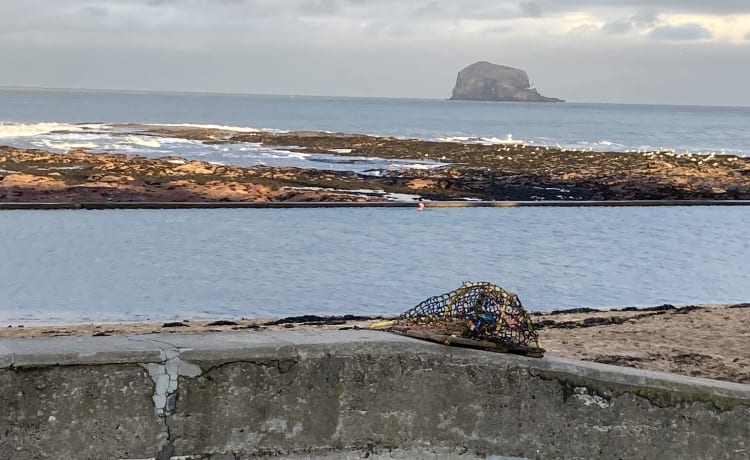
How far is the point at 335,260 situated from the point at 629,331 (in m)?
7.22

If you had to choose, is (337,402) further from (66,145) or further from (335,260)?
(66,145)

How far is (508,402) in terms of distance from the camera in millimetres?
4492

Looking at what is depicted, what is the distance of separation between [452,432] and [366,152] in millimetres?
45198

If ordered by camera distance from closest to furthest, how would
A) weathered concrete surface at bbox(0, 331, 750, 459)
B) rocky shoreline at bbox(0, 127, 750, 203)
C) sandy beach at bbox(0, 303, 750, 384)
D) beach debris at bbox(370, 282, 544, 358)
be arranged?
weathered concrete surface at bbox(0, 331, 750, 459)
beach debris at bbox(370, 282, 544, 358)
sandy beach at bbox(0, 303, 750, 384)
rocky shoreline at bbox(0, 127, 750, 203)

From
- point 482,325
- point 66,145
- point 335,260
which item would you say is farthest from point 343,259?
point 66,145

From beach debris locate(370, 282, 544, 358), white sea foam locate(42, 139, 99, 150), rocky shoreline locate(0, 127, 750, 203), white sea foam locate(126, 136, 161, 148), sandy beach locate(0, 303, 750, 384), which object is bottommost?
white sea foam locate(126, 136, 161, 148)

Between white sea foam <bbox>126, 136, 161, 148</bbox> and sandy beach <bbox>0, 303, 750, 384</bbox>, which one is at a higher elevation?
sandy beach <bbox>0, 303, 750, 384</bbox>

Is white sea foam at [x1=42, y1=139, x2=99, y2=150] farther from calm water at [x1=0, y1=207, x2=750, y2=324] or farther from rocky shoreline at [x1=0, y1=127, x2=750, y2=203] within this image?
calm water at [x1=0, y1=207, x2=750, y2=324]

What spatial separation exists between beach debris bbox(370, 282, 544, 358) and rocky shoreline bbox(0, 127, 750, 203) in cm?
2174

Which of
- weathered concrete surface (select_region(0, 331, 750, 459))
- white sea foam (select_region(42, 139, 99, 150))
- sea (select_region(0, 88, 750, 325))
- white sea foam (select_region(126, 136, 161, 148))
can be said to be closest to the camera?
weathered concrete surface (select_region(0, 331, 750, 459))

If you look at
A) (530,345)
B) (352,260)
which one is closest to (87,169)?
(352,260)

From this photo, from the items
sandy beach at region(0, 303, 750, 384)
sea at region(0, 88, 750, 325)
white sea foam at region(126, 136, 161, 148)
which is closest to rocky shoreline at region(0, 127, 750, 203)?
sea at region(0, 88, 750, 325)

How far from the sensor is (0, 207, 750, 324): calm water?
13156mm

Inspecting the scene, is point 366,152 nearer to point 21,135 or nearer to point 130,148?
point 130,148
